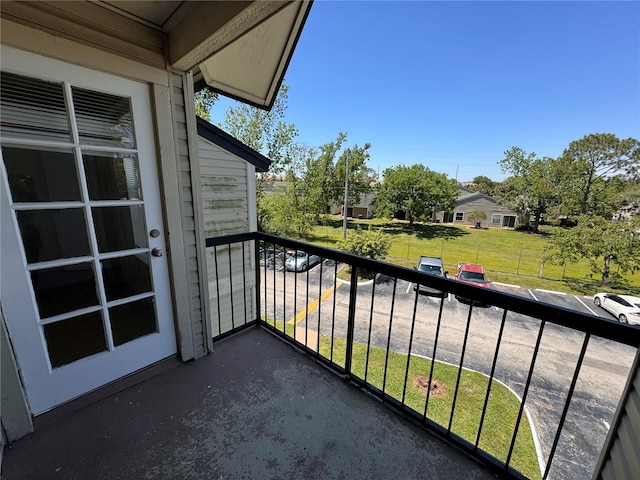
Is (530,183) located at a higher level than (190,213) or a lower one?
higher

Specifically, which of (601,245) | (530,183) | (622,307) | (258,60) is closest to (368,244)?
(622,307)

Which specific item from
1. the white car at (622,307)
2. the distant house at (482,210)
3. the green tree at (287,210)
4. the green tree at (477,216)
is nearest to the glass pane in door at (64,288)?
the white car at (622,307)

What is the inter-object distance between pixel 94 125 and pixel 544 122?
91.6 ft

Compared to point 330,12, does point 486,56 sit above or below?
above

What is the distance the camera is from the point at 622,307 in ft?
27.8

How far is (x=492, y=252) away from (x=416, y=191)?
23.5 feet

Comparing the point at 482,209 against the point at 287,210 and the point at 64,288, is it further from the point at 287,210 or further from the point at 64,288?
the point at 64,288

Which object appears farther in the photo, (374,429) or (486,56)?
(486,56)

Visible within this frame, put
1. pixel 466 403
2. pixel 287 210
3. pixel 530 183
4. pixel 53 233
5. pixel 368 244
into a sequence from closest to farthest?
pixel 53 233 → pixel 466 403 → pixel 368 244 → pixel 287 210 → pixel 530 183

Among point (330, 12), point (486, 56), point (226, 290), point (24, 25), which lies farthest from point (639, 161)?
point (24, 25)

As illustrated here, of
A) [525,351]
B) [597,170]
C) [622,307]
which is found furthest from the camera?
[597,170]

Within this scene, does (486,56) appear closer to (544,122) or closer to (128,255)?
(544,122)

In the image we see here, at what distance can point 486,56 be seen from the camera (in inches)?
467

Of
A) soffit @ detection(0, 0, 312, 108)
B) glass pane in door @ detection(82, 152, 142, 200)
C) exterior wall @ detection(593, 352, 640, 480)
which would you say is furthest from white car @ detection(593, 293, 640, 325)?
glass pane in door @ detection(82, 152, 142, 200)
